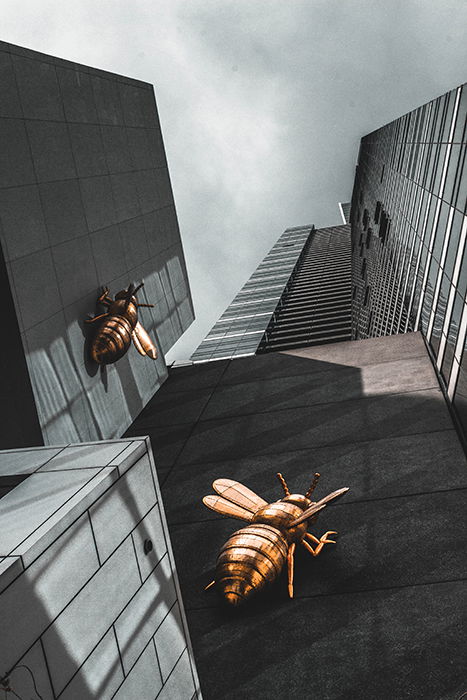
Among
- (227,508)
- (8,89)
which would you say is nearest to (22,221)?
(8,89)

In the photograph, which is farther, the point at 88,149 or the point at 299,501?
the point at 88,149

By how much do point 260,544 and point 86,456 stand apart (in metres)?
4.00

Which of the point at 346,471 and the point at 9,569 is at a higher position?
the point at 9,569

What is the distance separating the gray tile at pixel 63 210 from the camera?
18.7m

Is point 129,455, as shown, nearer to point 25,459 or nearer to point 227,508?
point 25,459

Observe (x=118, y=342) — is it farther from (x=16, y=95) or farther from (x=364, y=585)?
(x=364, y=585)

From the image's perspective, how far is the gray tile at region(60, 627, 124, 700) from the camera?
706 centimetres

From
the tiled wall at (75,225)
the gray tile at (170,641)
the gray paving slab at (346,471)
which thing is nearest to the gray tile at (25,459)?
the gray tile at (170,641)

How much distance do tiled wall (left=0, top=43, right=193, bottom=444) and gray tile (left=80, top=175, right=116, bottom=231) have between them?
0.04 meters

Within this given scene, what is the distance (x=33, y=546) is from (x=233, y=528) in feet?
27.6

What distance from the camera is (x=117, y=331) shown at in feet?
66.9

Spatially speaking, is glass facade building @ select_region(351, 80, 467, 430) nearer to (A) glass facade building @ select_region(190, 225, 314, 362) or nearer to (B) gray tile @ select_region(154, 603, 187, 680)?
(A) glass facade building @ select_region(190, 225, 314, 362)

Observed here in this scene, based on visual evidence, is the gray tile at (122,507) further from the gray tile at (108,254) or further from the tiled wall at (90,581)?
the gray tile at (108,254)

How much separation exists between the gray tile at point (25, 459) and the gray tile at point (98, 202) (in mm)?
13232
